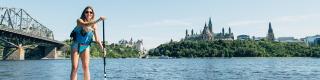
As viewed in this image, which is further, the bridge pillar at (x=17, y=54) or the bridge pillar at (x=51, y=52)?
the bridge pillar at (x=51, y=52)

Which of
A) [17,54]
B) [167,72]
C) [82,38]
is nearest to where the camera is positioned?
[82,38]

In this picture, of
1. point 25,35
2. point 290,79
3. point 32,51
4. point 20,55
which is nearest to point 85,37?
point 290,79

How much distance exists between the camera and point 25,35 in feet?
429

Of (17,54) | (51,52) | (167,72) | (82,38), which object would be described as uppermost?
(51,52)

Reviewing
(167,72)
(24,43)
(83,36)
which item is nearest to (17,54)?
(24,43)

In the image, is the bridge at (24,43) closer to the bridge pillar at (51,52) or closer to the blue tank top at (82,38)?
the bridge pillar at (51,52)

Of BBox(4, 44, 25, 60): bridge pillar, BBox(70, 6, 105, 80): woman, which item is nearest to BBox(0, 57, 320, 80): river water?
BBox(70, 6, 105, 80): woman

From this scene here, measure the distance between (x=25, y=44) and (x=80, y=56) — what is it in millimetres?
150271

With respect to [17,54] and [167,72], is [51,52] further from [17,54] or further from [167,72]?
[167,72]

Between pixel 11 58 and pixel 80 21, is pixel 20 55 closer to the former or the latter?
pixel 11 58

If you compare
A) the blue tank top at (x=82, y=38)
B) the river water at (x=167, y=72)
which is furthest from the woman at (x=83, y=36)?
the river water at (x=167, y=72)

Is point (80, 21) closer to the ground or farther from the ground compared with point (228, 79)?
farther from the ground

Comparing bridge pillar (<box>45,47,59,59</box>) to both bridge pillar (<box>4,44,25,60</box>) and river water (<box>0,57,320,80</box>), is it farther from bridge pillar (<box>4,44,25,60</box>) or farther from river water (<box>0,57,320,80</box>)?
river water (<box>0,57,320,80</box>)

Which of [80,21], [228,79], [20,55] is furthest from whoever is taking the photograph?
[20,55]
